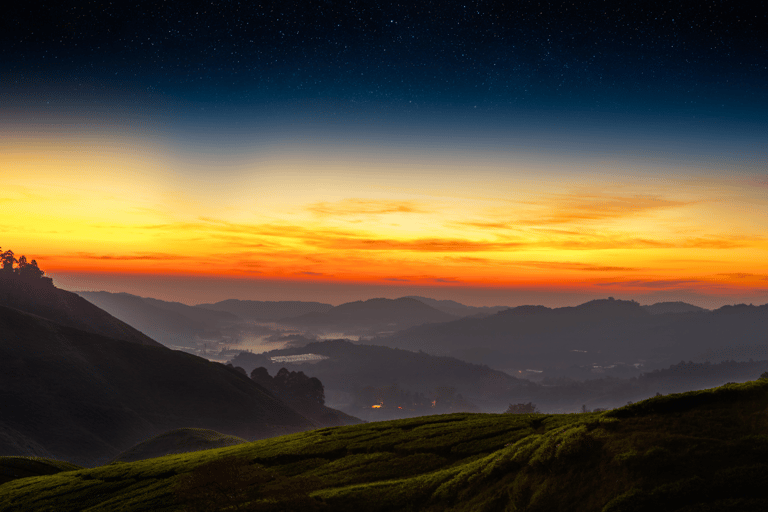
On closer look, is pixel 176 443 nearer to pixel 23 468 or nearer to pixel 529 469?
pixel 23 468

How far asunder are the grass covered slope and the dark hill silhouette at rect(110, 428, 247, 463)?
86.3 m

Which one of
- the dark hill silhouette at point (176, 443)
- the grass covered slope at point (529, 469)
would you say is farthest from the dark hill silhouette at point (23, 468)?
the dark hill silhouette at point (176, 443)

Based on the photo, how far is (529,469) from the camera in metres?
31.0

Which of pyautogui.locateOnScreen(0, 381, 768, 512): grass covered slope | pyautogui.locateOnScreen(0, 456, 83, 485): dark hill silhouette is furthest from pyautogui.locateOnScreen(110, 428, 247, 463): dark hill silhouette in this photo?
pyautogui.locateOnScreen(0, 381, 768, 512): grass covered slope

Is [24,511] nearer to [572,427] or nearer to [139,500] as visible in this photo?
[139,500]

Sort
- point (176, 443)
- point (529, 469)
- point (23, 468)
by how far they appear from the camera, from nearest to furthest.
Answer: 1. point (529, 469)
2. point (23, 468)
3. point (176, 443)

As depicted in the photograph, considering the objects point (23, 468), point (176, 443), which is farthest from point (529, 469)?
point (176, 443)

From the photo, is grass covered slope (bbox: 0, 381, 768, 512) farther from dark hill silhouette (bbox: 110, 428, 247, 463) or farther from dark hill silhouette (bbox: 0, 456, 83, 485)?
dark hill silhouette (bbox: 110, 428, 247, 463)

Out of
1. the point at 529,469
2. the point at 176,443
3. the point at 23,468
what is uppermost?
the point at 529,469

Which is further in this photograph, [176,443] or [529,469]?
[176,443]

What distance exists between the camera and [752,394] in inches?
1209

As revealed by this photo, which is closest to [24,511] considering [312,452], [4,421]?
[312,452]

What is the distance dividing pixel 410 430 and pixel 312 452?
11.7 metres

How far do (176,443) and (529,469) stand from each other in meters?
142
